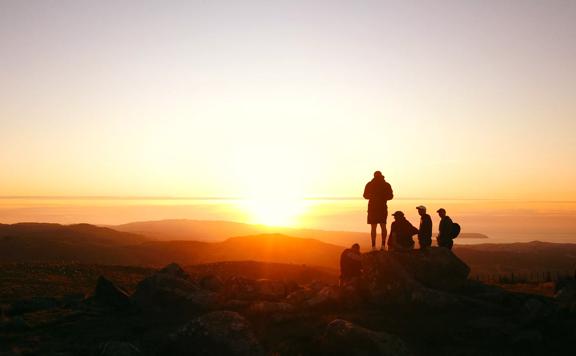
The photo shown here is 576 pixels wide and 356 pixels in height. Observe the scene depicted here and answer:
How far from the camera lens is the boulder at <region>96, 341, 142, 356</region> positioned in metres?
12.7

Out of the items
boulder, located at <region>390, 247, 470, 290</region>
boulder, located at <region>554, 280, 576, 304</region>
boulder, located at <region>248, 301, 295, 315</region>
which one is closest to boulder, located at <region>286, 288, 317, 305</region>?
boulder, located at <region>248, 301, 295, 315</region>

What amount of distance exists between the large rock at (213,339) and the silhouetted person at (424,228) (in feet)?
33.1

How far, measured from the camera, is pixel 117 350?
1275cm

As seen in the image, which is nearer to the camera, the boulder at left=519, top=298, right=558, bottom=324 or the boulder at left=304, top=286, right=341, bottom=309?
the boulder at left=519, top=298, right=558, bottom=324

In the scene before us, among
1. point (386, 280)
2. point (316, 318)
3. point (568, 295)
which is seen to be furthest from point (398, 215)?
point (568, 295)

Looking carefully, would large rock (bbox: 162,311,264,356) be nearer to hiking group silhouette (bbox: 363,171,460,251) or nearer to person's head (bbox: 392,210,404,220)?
hiking group silhouette (bbox: 363,171,460,251)

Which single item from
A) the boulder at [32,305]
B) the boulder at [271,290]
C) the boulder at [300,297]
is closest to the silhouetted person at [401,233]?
the boulder at [300,297]

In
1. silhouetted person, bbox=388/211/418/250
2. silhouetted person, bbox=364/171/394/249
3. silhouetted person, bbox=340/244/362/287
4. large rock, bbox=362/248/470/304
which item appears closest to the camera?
large rock, bbox=362/248/470/304

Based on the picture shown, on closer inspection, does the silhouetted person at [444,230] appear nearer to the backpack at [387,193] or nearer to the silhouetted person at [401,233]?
the silhouetted person at [401,233]

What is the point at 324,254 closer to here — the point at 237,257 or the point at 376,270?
the point at 237,257

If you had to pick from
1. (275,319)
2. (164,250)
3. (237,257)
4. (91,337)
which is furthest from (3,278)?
(237,257)

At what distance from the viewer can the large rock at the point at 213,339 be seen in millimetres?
12977

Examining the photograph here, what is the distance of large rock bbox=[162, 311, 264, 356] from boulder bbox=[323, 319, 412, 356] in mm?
2123

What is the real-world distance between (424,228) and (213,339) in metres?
11.3
